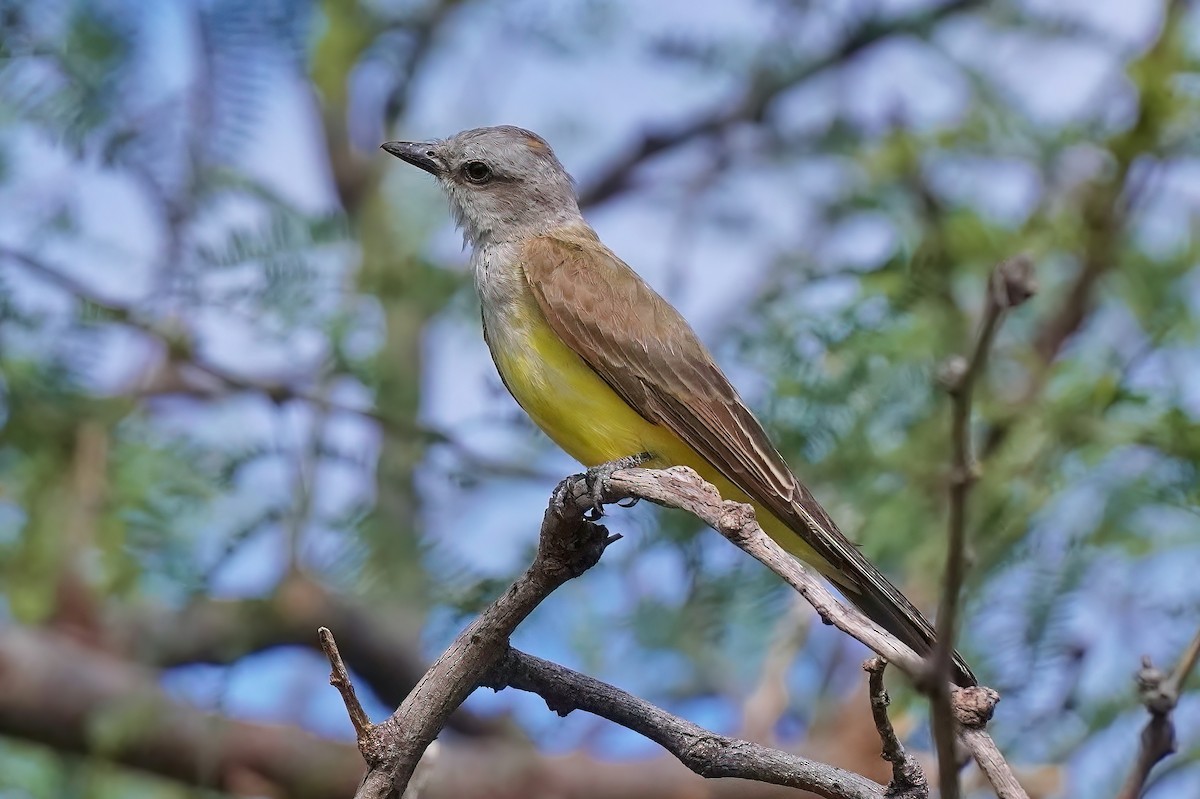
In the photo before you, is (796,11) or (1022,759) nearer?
(1022,759)

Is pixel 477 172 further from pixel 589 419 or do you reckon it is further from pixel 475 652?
pixel 475 652

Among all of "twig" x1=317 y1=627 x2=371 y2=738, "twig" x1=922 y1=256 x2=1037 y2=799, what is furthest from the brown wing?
"twig" x1=922 y1=256 x2=1037 y2=799

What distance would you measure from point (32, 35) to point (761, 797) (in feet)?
12.6

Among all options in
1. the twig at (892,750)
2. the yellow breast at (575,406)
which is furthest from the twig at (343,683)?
the yellow breast at (575,406)

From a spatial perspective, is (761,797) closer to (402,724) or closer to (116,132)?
(402,724)

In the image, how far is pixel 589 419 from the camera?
4465 millimetres

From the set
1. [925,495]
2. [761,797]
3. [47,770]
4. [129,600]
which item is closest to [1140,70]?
[925,495]

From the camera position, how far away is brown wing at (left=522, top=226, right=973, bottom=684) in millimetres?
3885

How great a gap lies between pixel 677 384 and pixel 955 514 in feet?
9.32

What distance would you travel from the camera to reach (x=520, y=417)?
5.52 m

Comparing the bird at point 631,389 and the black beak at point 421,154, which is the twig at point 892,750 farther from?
the black beak at point 421,154

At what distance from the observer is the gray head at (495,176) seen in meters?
5.58

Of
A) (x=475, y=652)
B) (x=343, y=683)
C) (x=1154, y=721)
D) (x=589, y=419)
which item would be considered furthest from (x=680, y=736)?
(x=589, y=419)

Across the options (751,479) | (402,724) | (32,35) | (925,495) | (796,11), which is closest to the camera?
(402,724)
